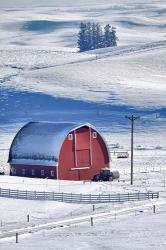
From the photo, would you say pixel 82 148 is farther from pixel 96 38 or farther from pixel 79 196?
pixel 96 38

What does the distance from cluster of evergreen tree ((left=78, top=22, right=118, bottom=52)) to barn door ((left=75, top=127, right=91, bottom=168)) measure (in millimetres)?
97755

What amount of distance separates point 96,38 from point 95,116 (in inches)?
2677

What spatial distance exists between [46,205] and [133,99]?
53.5 metres

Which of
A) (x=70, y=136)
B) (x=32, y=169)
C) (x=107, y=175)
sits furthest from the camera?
(x=32, y=169)

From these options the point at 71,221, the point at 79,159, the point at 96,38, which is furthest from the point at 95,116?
the point at 96,38

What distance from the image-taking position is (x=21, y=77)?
115m

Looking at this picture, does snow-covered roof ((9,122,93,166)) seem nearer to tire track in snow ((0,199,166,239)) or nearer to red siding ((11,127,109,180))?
red siding ((11,127,109,180))

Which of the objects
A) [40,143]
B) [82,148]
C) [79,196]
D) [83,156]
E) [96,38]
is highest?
[96,38]

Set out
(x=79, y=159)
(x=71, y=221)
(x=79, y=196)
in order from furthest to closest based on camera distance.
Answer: (x=79, y=159) → (x=79, y=196) → (x=71, y=221)

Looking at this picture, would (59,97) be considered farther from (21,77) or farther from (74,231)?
(74,231)

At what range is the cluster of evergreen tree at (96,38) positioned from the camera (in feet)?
527

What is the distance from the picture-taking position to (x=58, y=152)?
200ft

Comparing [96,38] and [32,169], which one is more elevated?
[96,38]

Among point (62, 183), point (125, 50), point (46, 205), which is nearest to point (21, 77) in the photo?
point (125, 50)
